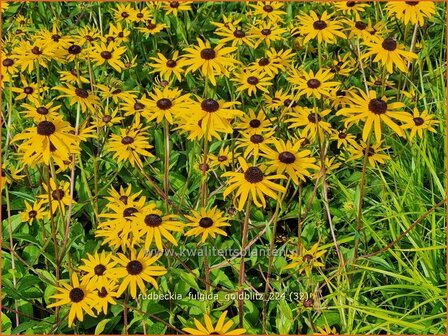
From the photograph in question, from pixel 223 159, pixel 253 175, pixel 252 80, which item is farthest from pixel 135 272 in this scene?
pixel 252 80

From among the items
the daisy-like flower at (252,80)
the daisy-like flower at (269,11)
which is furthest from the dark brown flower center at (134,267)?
the daisy-like flower at (269,11)

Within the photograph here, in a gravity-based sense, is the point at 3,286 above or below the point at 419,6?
below

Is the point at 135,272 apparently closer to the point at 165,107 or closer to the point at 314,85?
the point at 165,107

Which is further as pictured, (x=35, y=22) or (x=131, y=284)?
(x=35, y=22)

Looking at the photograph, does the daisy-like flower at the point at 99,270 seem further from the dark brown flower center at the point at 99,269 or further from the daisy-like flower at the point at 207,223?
the daisy-like flower at the point at 207,223

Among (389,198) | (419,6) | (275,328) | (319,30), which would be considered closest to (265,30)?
(319,30)

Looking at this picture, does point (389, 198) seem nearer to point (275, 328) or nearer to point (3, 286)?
point (275, 328)

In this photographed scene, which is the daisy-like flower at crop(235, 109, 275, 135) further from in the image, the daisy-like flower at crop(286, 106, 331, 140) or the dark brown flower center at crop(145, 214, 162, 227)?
the dark brown flower center at crop(145, 214, 162, 227)
